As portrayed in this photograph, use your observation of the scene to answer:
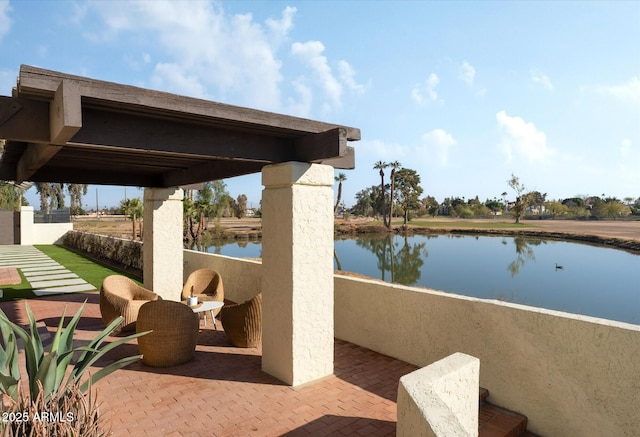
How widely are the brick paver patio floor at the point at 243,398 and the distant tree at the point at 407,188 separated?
212ft

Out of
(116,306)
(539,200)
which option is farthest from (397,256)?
(539,200)

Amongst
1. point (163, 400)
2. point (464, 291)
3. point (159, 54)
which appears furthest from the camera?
point (464, 291)

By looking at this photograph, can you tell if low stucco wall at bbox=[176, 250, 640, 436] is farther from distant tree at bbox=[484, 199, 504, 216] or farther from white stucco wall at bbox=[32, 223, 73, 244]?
distant tree at bbox=[484, 199, 504, 216]

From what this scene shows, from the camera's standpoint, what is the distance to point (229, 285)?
845 centimetres

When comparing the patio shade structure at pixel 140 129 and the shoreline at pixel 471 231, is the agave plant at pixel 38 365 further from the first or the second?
the shoreline at pixel 471 231

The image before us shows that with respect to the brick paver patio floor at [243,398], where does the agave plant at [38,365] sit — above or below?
above

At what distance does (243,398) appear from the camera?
12.9ft

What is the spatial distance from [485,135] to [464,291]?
33.9ft

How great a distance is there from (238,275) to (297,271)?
425 cm

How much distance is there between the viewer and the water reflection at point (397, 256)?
26969mm

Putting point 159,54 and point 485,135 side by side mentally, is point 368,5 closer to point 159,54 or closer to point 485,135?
point 159,54

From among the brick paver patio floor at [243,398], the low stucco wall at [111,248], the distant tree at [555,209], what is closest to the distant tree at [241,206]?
the low stucco wall at [111,248]

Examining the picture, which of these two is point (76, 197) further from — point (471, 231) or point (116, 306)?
point (116, 306)

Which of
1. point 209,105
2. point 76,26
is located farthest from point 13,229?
point 209,105
